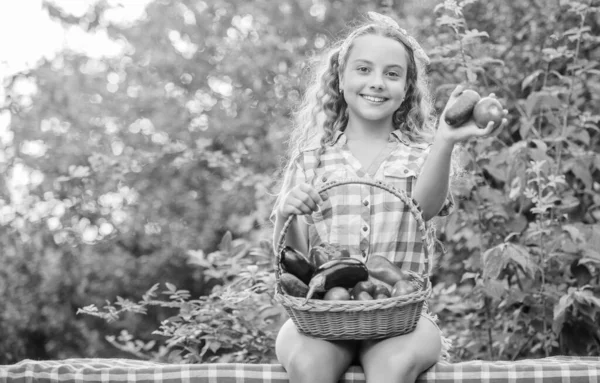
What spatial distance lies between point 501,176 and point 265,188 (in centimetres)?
124

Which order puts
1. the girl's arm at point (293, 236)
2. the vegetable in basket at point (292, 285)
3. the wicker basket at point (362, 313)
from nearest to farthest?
the wicker basket at point (362, 313)
the vegetable in basket at point (292, 285)
the girl's arm at point (293, 236)

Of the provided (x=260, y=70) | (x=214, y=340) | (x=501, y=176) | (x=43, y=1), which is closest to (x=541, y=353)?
(x=501, y=176)

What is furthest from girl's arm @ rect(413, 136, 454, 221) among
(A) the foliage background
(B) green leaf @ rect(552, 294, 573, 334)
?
(A) the foliage background

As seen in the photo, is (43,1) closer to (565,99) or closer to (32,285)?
(32,285)

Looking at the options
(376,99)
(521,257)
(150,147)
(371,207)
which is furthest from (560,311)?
(150,147)

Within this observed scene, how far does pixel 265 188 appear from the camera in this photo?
3979mm

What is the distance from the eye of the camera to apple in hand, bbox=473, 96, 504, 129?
78.8 inches

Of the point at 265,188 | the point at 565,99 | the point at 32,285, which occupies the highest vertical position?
the point at 565,99

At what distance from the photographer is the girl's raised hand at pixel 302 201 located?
2.10 meters

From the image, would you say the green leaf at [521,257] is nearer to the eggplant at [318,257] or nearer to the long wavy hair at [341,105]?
the long wavy hair at [341,105]

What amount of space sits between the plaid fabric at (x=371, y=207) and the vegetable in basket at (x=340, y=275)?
15.1 inches

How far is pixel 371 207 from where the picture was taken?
8.03 feet

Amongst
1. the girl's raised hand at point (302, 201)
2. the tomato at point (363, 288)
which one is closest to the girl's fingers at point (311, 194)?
the girl's raised hand at point (302, 201)

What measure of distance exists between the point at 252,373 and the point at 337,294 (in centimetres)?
41
